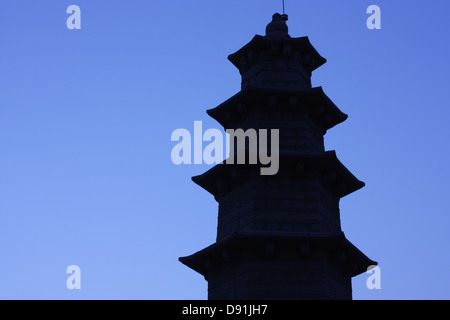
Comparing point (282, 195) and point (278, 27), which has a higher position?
point (278, 27)

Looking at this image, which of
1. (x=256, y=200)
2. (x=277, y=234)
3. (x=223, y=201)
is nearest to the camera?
(x=277, y=234)

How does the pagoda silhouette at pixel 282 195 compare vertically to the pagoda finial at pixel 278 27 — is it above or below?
below

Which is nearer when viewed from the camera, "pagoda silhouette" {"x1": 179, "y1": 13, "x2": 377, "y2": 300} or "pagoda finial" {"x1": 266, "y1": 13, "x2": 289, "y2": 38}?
"pagoda silhouette" {"x1": 179, "y1": 13, "x2": 377, "y2": 300}

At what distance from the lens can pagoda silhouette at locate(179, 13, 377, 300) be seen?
80.3 ft

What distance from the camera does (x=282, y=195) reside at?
26.5 metres

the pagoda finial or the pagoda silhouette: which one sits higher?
the pagoda finial

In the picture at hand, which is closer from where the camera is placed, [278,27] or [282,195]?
[282,195]

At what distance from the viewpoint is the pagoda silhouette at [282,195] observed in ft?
80.3

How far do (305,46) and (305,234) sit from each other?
34.0ft

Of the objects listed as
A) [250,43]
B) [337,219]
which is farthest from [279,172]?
[250,43]

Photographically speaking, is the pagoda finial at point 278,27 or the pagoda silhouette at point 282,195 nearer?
the pagoda silhouette at point 282,195

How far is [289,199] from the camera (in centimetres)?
2642
